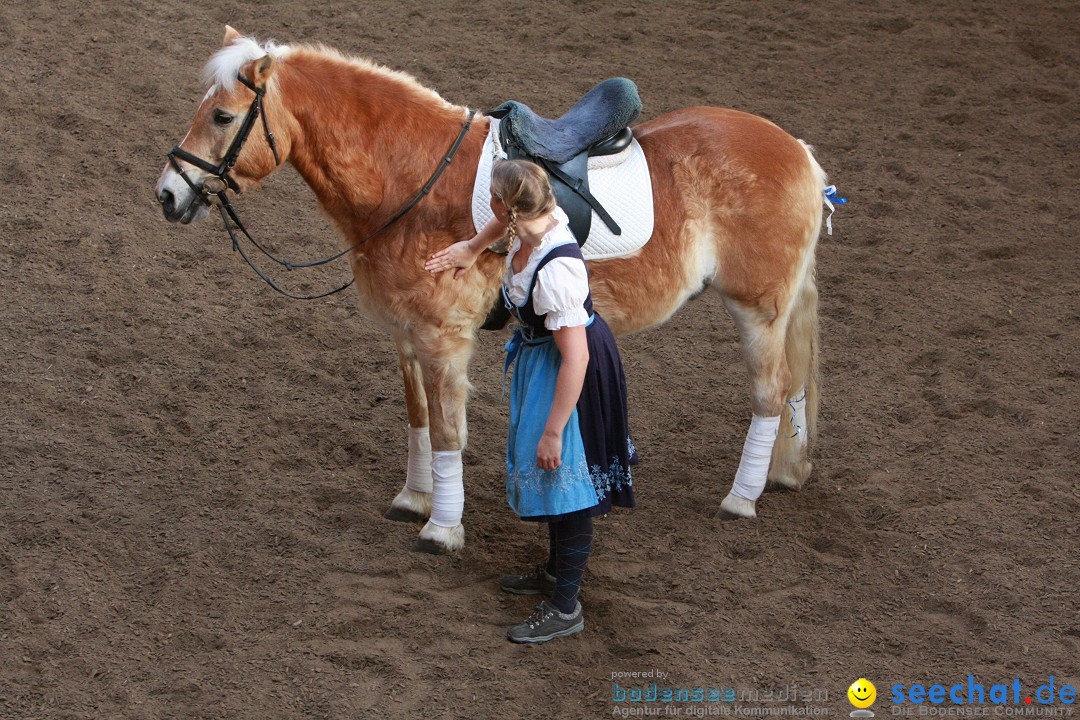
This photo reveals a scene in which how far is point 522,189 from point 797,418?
217cm

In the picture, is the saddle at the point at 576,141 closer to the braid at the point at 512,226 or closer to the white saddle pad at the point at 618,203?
the white saddle pad at the point at 618,203

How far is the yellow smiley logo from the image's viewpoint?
351 centimetres

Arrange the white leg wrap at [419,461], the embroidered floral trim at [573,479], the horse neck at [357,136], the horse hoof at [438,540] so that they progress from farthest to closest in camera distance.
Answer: the white leg wrap at [419,461] < the horse hoof at [438,540] < the horse neck at [357,136] < the embroidered floral trim at [573,479]

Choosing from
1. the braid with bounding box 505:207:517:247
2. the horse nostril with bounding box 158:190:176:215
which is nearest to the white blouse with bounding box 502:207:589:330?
the braid with bounding box 505:207:517:247

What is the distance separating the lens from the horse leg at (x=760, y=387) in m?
4.43

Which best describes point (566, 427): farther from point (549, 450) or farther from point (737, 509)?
point (737, 509)

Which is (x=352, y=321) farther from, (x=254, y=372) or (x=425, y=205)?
(x=425, y=205)

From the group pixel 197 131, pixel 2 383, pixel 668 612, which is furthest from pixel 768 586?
pixel 2 383

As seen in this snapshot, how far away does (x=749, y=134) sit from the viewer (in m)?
4.38

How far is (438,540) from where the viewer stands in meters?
4.27

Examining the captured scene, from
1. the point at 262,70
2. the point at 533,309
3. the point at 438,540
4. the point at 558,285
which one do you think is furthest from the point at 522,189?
the point at 438,540

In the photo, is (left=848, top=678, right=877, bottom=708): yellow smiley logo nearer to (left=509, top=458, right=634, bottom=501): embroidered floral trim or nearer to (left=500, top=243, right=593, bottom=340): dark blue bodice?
(left=509, top=458, right=634, bottom=501): embroidered floral trim

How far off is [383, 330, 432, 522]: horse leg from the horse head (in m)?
1.00

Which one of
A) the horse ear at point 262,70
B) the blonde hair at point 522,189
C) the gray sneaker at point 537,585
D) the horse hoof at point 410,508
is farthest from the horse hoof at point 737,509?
the horse ear at point 262,70
